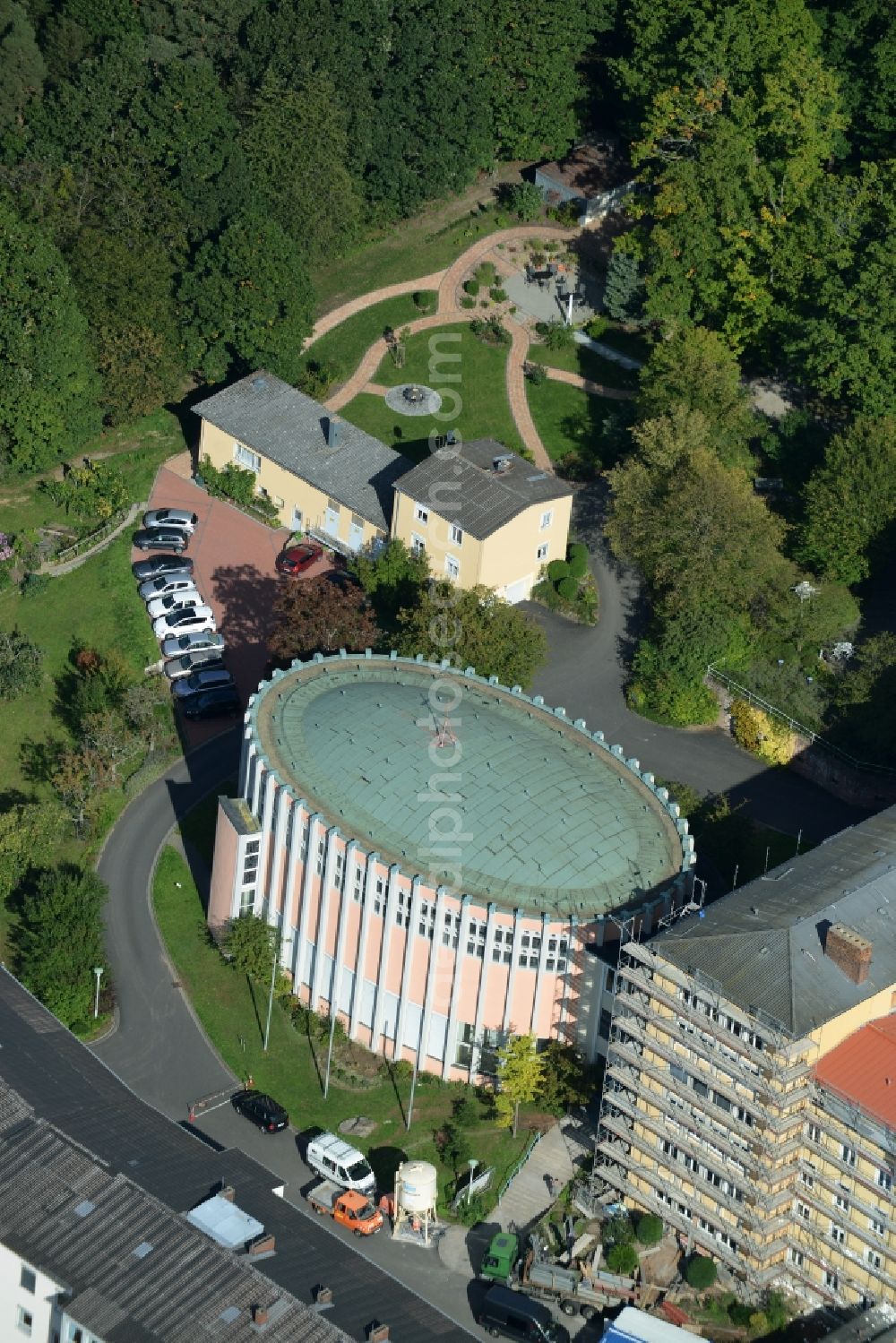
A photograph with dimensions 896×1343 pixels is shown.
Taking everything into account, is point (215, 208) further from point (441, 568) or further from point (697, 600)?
point (697, 600)

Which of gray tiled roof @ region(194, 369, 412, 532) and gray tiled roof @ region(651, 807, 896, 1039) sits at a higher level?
gray tiled roof @ region(651, 807, 896, 1039)

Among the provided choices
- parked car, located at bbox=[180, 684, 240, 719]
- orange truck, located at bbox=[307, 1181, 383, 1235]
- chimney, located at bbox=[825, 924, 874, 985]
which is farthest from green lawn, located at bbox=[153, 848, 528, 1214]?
chimney, located at bbox=[825, 924, 874, 985]

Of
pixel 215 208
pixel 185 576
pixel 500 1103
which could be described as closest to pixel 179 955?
pixel 500 1103

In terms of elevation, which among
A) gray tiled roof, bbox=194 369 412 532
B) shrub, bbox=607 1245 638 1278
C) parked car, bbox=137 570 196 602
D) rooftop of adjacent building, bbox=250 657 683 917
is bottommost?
shrub, bbox=607 1245 638 1278

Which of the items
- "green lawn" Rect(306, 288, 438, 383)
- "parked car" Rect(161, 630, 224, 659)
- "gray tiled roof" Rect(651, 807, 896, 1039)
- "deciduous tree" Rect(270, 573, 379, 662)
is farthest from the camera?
"green lawn" Rect(306, 288, 438, 383)

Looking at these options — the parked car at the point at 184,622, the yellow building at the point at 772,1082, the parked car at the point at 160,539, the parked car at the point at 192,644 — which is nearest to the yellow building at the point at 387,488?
the parked car at the point at 160,539

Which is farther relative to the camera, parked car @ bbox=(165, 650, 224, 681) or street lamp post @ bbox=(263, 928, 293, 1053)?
parked car @ bbox=(165, 650, 224, 681)

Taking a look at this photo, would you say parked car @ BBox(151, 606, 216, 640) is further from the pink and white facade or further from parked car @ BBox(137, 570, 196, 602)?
the pink and white facade
